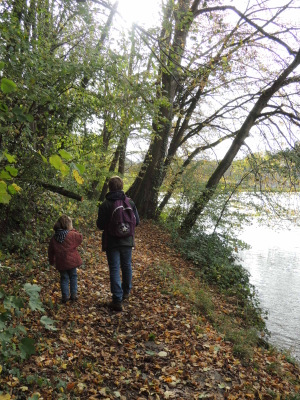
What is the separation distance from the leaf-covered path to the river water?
7.72 feet

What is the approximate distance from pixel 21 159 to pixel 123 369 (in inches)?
138

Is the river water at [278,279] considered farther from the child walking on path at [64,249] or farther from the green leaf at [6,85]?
the green leaf at [6,85]

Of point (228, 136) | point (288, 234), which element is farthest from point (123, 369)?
point (288, 234)

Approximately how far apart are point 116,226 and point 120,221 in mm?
100

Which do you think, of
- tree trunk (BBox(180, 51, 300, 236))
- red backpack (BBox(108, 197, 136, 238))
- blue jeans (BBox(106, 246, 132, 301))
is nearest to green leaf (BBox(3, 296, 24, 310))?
red backpack (BBox(108, 197, 136, 238))

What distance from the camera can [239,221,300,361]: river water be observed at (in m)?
8.00

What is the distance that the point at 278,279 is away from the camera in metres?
12.5

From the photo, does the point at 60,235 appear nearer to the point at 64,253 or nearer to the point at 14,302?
the point at 64,253

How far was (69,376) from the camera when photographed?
143 inches

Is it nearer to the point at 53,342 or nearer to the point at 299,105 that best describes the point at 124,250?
the point at 53,342

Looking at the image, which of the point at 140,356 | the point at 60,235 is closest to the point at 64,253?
the point at 60,235

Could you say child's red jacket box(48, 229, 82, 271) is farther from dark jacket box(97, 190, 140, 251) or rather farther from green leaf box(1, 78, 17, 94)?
green leaf box(1, 78, 17, 94)

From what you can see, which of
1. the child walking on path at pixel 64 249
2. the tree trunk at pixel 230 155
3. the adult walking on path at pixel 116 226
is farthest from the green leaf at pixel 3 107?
the tree trunk at pixel 230 155

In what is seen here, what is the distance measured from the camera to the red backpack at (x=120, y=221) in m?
5.00
